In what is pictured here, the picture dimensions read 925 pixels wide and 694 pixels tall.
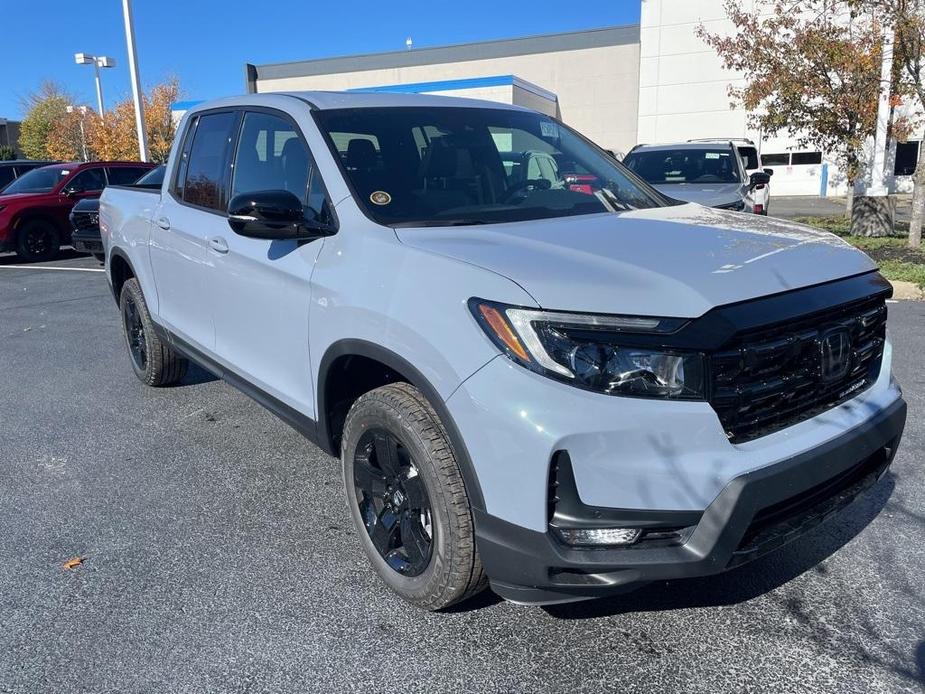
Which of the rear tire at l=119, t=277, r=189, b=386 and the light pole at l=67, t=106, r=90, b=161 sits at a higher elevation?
the light pole at l=67, t=106, r=90, b=161

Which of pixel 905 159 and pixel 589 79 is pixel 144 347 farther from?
pixel 589 79

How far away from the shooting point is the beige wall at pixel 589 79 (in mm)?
38688

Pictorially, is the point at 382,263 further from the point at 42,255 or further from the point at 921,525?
the point at 42,255

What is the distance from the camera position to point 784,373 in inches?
91.0

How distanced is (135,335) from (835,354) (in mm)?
4767

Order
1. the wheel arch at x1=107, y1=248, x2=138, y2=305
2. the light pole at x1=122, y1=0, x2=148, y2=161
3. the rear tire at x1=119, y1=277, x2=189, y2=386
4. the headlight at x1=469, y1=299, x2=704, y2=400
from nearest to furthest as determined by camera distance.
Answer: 1. the headlight at x1=469, y1=299, x2=704, y2=400
2. the rear tire at x1=119, y1=277, x2=189, y2=386
3. the wheel arch at x1=107, y1=248, x2=138, y2=305
4. the light pole at x1=122, y1=0, x2=148, y2=161

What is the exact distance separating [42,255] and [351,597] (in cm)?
1349

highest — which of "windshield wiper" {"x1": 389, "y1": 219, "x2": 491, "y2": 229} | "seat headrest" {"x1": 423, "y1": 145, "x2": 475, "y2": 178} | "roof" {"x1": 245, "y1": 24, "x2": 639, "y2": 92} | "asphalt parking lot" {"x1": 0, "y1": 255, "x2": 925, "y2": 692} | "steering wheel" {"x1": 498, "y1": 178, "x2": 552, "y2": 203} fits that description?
"roof" {"x1": 245, "y1": 24, "x2": 639, "y2": 92}

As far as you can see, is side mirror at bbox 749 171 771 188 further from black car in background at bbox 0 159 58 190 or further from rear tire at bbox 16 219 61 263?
black car in background at bbox 0 159 58 190

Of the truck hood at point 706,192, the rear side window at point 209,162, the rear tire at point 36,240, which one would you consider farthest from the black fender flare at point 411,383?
the rear tire at point 36,240

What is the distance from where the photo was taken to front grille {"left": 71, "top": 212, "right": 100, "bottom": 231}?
9.16 m

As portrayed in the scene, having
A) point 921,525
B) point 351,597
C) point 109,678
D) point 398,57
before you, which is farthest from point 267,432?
point 398,57

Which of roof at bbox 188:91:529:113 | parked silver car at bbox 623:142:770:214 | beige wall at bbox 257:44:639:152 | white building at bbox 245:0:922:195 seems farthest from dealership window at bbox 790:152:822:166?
roof at bbox 188:91:529:113

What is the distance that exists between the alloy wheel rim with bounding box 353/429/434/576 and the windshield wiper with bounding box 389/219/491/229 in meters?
0.78
